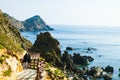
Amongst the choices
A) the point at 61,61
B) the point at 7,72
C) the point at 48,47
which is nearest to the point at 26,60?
the point at 7,72

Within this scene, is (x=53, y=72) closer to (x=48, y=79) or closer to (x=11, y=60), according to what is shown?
(x=48, y=79)

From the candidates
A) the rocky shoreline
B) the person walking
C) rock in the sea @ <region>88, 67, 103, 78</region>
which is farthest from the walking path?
rock in the sea @ <region>88, 67, 103, 78</region>

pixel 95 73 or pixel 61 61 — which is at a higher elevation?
pixel 61 61

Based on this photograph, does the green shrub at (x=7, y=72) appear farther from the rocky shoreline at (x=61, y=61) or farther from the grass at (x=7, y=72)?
the rocky shoreline at (x=61, y=61)

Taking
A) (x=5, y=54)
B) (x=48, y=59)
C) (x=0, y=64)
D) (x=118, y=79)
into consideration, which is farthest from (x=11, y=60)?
(x=118, y=79)

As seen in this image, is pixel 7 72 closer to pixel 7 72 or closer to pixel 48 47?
pixel 7 72

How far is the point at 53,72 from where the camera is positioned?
3225 centimetres

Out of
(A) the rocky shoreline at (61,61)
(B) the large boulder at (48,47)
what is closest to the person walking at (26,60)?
(A) the rocky shoreline at (61,61)

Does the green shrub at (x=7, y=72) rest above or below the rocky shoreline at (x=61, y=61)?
above

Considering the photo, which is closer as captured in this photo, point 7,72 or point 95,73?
point 7,72

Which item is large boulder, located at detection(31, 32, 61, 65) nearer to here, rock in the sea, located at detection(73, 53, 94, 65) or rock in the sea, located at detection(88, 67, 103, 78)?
rock in the sea, located at detection(88, 67, 103, 78)

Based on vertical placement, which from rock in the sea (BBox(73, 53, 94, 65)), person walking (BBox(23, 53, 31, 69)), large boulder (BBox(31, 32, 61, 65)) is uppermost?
person walking (BBox(23, 53, 31, 69))

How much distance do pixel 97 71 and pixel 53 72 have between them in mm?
81093

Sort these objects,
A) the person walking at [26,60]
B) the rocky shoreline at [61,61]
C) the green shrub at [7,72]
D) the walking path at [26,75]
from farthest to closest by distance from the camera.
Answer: the rocky shoreline at [61,61], the person walking at [26,60], the walking path at [26,75], the green shrub at [7,72]
